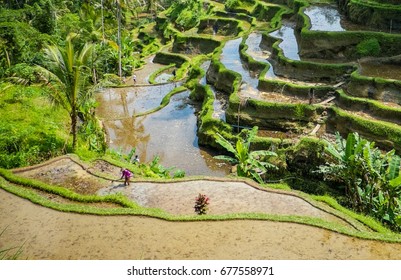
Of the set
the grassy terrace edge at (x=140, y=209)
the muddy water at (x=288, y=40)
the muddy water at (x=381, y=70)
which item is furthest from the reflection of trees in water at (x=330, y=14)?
the grassy terrace edge at (x=140, y=209)

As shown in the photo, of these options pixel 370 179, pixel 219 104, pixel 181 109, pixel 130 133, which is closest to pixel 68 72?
pixel 130 133

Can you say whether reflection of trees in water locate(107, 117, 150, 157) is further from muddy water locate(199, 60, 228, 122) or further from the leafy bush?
the leafy bush

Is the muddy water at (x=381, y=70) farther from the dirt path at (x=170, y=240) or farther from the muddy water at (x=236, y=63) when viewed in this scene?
the dirt path at (x=170, y=240)

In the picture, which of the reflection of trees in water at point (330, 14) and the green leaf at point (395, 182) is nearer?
the green leaf at point (395, 182)

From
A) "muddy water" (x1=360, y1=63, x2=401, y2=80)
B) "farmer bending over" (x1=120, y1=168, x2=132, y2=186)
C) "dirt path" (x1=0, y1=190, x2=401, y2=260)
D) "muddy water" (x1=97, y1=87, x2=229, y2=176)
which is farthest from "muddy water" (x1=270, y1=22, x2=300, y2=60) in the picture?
"dirt path" (x1=0, y1=190, x2=401, y2=260)

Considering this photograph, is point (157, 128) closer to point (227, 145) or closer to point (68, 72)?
point (227, 145)

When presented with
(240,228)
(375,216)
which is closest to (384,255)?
(240,228)
